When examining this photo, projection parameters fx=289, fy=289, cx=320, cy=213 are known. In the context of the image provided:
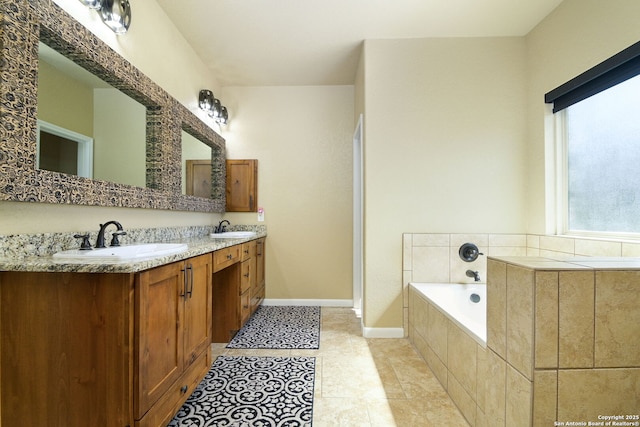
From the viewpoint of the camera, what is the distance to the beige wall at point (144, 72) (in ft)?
Result: 4.22

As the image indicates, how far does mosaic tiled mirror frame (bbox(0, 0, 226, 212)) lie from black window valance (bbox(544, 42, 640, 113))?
301 centimetres

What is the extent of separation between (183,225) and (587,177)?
3.28m

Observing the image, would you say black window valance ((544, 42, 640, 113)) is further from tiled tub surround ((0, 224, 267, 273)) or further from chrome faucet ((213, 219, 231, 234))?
chrome faucet ((213, 219, 231, 234))

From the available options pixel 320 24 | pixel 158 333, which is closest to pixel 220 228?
pixel 158 333

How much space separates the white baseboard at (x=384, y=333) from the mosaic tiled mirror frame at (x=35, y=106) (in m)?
2.01

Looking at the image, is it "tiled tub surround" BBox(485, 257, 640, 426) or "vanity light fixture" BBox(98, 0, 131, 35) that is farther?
"vanity light fixture" BBox(98, 0, 131, 35)

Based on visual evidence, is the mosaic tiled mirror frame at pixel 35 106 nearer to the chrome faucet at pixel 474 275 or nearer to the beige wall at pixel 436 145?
the beige wall at pixel 436 145

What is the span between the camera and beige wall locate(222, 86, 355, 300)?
3562 mm

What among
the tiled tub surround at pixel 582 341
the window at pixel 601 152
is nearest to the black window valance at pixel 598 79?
the window at pixel 601 152

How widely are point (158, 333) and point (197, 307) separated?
15.6 inches

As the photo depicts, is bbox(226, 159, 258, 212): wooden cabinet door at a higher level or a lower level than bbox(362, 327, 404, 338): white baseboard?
higher

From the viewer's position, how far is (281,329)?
9.10 ft

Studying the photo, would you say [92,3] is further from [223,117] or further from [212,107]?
[223,117]

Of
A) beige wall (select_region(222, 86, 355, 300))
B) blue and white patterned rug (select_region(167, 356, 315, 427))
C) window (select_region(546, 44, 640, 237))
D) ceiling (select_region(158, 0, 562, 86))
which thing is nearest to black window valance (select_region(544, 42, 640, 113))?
window (select_region(546, 44, 640, 237))
